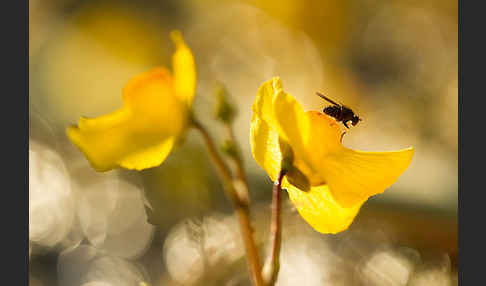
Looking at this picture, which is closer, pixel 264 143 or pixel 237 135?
pixel 264 143

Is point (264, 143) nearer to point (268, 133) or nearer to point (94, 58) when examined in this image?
point (268, 133)

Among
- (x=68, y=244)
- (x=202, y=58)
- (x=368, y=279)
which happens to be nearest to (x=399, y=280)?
(x=368, y=279)

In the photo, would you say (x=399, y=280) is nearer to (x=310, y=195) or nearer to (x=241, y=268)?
(x=241, y=268)

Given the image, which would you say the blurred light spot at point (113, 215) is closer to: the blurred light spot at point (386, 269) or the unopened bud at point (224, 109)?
the blurred light spot at point (386, 269)

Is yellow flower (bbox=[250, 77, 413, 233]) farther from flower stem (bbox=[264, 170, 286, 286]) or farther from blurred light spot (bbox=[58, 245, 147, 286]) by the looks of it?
blurred light spot (bbox=[58, 245, 147, 286])

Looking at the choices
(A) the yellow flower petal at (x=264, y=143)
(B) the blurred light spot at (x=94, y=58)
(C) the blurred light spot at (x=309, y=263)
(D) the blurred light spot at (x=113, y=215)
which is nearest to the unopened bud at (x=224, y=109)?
(A) the yellow flower petal at (x=264, y=143)

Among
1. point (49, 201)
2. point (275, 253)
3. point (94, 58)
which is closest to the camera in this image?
point (275, 253)

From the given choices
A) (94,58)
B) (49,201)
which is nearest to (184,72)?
(49,201)
